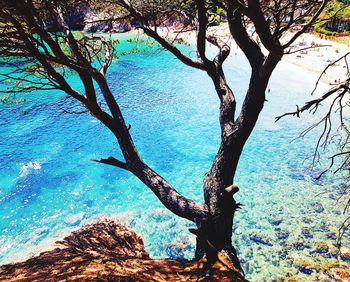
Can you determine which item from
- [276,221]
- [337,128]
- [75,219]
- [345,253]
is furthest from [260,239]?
[337,128]

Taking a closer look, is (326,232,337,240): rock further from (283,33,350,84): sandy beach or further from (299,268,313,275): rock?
(283,33,350,84): sandy beach

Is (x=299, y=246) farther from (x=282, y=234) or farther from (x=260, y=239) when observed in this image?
(x=260, y=239)

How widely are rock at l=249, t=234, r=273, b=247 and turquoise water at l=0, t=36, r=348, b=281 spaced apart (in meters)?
0.03

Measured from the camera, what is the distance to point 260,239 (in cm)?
934

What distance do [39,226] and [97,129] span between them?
27.0ft

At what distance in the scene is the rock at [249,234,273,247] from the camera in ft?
30.0

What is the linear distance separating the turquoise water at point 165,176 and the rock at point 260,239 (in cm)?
3

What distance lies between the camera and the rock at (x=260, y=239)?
915cm

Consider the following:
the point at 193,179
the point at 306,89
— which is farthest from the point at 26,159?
the point at 306,89

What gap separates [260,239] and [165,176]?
5.45 metres

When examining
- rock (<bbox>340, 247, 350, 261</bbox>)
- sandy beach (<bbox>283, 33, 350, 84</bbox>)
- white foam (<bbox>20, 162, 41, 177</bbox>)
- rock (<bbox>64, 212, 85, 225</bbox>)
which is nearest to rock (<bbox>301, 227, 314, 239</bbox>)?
rock (<bbox>340, 247, 350, 261</bbox>)

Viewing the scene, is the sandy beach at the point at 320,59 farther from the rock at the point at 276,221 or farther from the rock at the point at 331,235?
the rock at the point at 331,235

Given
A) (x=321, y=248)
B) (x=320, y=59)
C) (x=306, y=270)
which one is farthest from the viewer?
(x=320, y=59)

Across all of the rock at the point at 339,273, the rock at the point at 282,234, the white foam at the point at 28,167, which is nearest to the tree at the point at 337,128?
the rock at the point at 339,273
